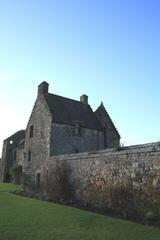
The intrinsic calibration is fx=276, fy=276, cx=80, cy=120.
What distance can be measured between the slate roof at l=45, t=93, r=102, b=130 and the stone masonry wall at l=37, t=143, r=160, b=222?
8650 millimetres

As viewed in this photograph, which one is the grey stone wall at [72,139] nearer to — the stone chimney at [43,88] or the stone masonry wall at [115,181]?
the stone chimney at [43,88]

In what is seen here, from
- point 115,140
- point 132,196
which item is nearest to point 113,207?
point 132,196

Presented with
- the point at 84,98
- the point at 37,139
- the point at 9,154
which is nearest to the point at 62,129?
the point at 37,139

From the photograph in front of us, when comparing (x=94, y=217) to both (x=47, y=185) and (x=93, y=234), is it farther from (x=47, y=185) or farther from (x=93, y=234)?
(x=47, y=185)

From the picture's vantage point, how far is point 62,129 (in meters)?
26.9

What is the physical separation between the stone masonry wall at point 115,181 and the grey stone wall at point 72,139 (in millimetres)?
6614

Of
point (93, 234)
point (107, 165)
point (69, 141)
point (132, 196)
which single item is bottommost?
point (93, 234)

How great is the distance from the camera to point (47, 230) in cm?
930

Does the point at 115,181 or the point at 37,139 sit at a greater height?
the point at 37,139

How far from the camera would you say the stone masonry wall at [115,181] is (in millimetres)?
12086

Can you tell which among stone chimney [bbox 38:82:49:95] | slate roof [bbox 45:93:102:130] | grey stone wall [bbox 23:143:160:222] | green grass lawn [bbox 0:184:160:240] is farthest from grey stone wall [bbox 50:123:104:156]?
green grass lawn [bbox 0:184:160:240]

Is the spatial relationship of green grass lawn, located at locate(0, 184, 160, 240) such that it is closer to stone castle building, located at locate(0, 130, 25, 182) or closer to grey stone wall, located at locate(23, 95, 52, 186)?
grey stone wall, located at locate(23, 95, 52, 186)

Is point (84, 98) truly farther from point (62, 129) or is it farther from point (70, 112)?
point (62, 129)

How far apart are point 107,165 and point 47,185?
7840 mm
